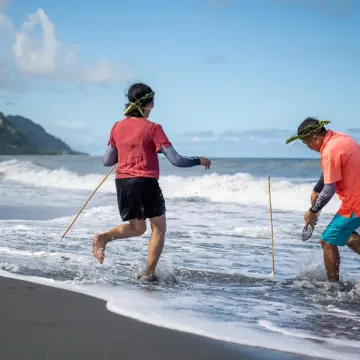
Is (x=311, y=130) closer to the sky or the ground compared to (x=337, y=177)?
closer to the sky

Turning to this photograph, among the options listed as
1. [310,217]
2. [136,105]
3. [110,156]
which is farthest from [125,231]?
[310,217]

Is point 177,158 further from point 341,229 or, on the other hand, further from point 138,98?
point 341,229

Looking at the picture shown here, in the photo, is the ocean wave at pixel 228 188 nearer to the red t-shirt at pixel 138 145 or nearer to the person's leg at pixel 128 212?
the person's leg at pixel 128 212

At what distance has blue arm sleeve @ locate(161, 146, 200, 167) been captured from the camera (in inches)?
215

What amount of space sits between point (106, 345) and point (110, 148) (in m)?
2.63

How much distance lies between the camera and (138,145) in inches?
219

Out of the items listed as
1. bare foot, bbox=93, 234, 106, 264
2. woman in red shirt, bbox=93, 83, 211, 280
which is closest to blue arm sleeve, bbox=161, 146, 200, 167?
woman in red shirt, bbox=93, 83, 211, 280

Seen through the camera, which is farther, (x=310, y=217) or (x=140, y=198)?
(x=140, y=198)

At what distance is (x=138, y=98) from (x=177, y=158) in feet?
2.16

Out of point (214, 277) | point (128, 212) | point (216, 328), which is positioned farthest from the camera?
point (214, 277)

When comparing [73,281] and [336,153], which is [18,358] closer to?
[73,281]

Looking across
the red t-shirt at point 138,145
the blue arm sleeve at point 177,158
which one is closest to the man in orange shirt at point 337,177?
the blue arm sleeve at point 177,158

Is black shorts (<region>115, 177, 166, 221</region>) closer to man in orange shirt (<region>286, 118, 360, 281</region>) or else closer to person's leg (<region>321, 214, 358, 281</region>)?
man in orange shirt (<region>286, 118, 360, 281</region>)

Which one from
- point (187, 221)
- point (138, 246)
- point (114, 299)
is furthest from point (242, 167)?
point (114, 299)
